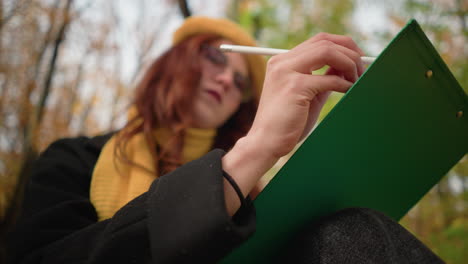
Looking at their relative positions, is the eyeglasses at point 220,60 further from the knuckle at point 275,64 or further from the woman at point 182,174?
the knuckle at point 275,64

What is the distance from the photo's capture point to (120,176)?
0.98m

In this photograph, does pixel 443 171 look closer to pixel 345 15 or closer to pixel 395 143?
pixel 395 143

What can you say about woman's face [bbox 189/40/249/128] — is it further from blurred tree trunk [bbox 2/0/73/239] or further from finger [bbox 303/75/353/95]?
blurred tree trunk [bbox 2/0/73/239]

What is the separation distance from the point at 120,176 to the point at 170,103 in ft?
A: 1.22

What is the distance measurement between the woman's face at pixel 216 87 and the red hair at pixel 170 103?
39 mm

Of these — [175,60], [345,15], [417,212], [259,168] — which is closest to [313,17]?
[345,15]

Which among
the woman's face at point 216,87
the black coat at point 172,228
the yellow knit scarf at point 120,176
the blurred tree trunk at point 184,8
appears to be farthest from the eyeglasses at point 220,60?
the blurred tree trunk at point 184,8

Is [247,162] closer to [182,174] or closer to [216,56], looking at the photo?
[182,174]

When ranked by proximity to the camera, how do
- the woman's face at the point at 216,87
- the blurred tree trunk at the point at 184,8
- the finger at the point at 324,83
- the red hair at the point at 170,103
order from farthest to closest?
the blurred tree trunk at the point at 184,8 < the woman's face at the point at 216,87 < the red hair at the point at 170,103 < the finger at the point at 324,83

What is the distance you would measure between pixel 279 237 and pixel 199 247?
0.23 meters

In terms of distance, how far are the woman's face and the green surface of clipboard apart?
0.77 meters

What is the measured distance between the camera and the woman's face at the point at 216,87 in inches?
50.1

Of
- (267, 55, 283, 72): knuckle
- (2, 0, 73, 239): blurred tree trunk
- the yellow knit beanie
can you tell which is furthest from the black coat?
(2, 0, 73, 239): blurred tree trunk

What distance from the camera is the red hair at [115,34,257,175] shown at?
1113 millimetres
